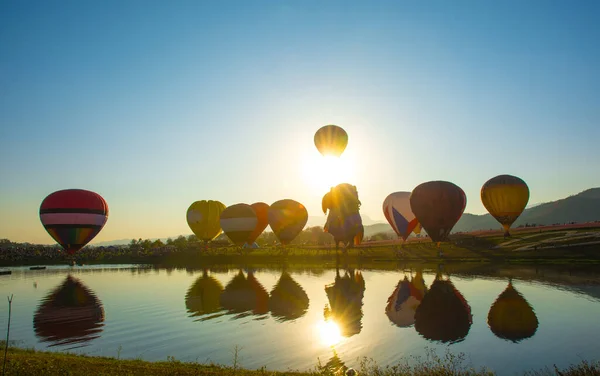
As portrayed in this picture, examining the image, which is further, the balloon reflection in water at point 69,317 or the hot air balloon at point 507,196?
the hot air balloon at point 507,196

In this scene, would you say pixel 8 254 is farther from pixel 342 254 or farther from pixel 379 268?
pixel 379 268

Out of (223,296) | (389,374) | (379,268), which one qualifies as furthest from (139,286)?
(389,374)

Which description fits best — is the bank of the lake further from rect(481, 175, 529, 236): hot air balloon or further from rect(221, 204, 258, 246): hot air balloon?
rect(221, 204, 258, 246): hot air balloon

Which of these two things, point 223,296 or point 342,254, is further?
point 342,254

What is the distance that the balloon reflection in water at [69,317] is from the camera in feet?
73.7

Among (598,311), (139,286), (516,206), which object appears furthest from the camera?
(516,206)

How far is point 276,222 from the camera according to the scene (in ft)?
235

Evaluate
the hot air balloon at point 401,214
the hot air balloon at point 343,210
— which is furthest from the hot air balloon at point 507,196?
the hot air balloon at point 343,210

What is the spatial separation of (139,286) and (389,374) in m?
36.1

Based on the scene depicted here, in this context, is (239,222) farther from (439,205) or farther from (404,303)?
(404,303)

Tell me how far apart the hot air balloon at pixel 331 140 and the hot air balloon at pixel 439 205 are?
1250 cm

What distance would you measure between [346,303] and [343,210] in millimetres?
29824

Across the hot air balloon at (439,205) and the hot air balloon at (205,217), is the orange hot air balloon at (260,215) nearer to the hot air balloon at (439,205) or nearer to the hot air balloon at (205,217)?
the hot air balloon at (205,217)

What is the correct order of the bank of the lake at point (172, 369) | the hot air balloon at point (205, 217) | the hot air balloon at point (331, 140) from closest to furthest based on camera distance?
the bank of the lake at point (172, 369) < the hot air balloon at point (331, 140) < the hot air balloon at point (205, 217)
